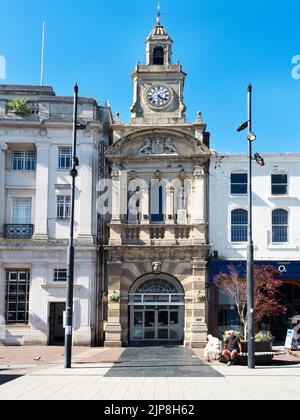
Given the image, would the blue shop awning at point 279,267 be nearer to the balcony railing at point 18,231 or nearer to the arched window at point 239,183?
the arched window at point 239,183

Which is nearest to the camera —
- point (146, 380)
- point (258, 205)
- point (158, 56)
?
point (146, 380)

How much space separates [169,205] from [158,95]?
648cm

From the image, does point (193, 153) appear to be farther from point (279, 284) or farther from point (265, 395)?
point (265, 395)

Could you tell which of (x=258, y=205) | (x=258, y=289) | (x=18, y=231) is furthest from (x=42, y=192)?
(x=258, y=289)

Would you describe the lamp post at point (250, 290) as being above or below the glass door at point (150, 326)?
above

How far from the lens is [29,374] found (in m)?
20.1

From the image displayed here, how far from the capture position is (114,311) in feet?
111

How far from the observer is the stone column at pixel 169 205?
34.9 m

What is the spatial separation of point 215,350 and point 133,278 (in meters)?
9.96

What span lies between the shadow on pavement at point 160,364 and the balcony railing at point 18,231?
8523 mm

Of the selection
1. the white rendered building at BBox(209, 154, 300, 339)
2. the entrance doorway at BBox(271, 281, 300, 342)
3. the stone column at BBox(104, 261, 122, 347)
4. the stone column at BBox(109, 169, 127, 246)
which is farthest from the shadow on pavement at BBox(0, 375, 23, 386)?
the entrance doorway at BBox(271, 281, 300, 342)

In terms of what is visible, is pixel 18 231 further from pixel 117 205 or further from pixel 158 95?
pixel 158 95

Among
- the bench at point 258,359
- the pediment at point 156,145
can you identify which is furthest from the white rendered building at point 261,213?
the bench at point 258,359
